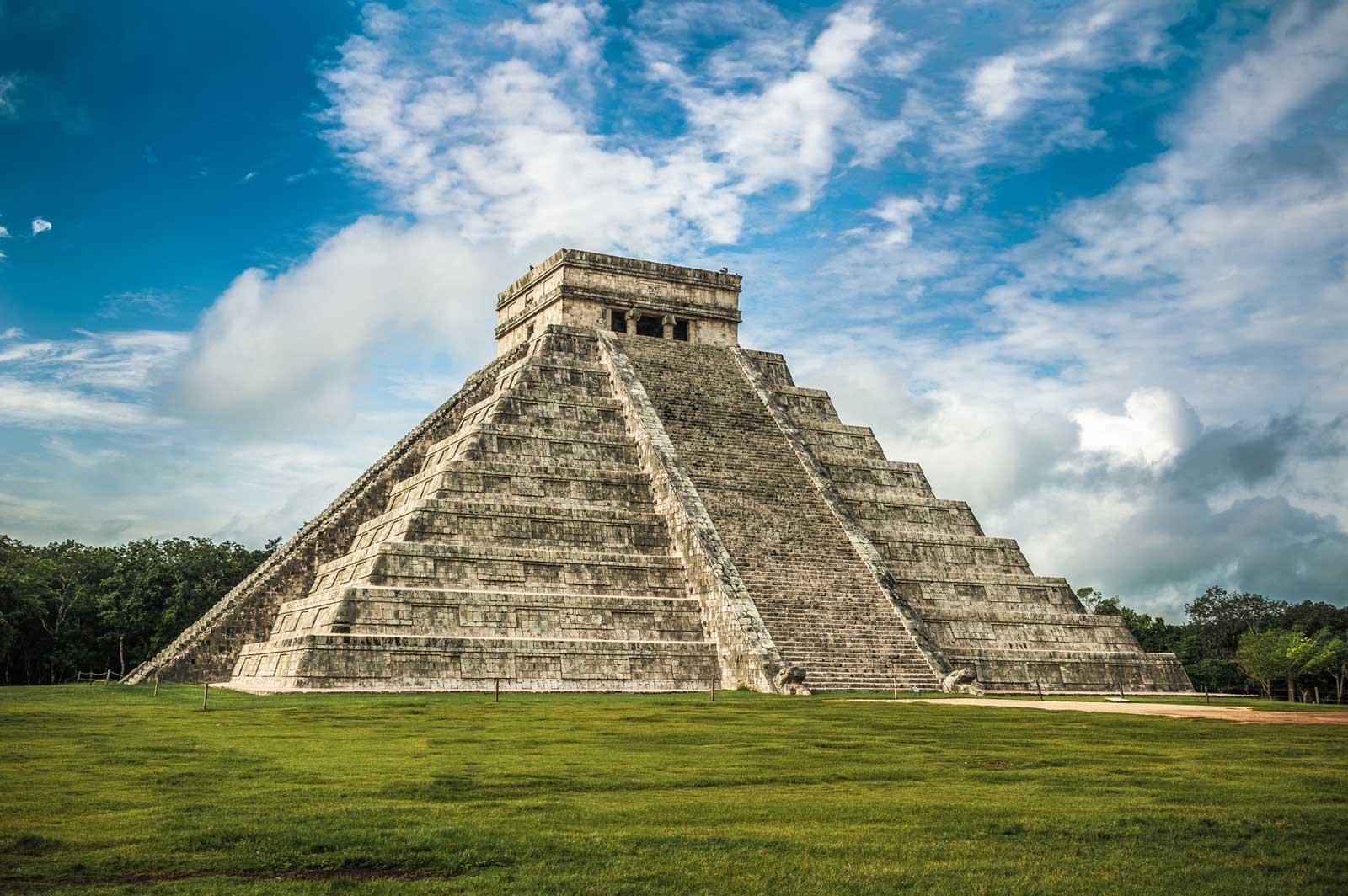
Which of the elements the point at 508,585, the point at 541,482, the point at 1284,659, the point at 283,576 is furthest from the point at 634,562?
the point at 1284,659

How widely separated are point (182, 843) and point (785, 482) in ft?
83.8

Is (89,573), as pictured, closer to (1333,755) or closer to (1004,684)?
(1004,684)

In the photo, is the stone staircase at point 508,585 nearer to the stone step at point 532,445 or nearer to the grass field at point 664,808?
the stone step at point 532,445

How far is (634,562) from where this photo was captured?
28266 mm

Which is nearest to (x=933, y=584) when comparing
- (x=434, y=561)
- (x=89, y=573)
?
(x=434, y=561)

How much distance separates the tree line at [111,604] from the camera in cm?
4003

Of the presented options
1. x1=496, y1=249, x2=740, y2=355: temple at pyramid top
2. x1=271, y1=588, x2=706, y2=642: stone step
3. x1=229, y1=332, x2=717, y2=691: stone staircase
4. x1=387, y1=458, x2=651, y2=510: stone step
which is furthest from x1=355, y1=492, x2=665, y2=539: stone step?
x1=496, y1=249, x2=740, y2=355: temple at pyramid top

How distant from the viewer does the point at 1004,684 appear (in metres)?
28.5

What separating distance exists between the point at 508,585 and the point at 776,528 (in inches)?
284

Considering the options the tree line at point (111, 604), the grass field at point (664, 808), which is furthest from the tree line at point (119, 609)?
the grass field at point (664, 808)

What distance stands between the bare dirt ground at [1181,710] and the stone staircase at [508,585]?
598 centimetres

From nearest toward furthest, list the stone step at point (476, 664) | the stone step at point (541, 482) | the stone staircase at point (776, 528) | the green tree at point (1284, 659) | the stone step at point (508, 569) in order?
the stone step at point (476, 664) < the stone step at point (508, 569) < the stone staircase at point (776, 528) < the stone step at point (541, 482) < the green tree at point (1284, 659)

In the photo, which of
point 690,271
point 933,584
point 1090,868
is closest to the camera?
point 1090,868

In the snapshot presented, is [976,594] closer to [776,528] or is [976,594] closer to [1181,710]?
[776,528]
